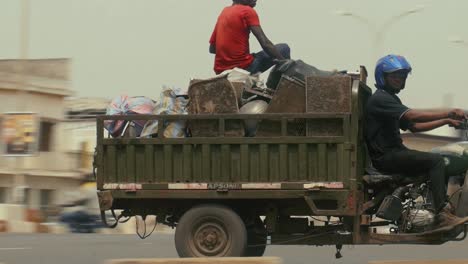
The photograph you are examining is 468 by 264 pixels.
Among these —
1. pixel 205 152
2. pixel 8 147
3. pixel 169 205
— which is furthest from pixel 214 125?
pixel 8 147

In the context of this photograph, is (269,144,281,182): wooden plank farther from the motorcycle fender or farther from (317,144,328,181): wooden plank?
the motorcycle fender

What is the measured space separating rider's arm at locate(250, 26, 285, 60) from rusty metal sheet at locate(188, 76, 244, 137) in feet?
2.45

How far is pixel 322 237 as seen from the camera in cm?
917

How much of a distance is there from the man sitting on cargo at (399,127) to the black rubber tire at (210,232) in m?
1.45

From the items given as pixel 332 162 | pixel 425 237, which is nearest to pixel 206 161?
pixel 332 162

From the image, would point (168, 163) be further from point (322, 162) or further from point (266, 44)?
point (266, 44)

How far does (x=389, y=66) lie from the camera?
906 cm

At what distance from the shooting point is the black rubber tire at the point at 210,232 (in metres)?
8.96

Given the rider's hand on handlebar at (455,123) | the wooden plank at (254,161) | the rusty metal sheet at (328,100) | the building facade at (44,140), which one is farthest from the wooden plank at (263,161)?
the building facade at (44,140)

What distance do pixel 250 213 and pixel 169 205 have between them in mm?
778

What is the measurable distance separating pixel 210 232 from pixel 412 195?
1.90m

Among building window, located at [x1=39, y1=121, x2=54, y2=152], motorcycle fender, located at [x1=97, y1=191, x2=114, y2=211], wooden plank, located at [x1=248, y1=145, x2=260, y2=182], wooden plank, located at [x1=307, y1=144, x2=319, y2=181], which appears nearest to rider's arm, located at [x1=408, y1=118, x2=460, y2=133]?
wooden plank, located at [x1=307, y1=144, x2=319, y2=181]

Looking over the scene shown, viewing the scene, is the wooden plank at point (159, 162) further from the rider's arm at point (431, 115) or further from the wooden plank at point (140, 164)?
the rider's arm at point (431, 115)

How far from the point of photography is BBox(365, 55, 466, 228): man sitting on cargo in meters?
8.80
